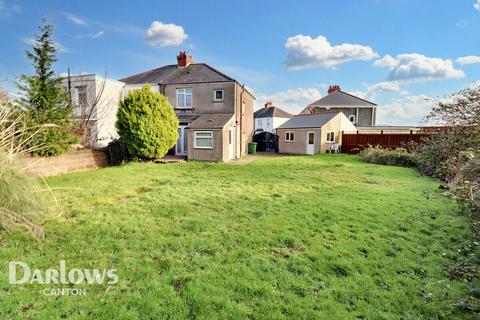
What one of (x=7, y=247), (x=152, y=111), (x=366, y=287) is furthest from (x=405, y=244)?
A: (x=152, y=111)

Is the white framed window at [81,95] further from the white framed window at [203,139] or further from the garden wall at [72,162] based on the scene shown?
the white framed window at [203,139]

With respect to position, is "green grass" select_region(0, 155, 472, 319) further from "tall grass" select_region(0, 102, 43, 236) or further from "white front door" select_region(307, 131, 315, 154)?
"white front door" select_region(307, 131, 315, 154)

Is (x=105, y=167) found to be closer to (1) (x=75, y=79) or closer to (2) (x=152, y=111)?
(2) (x=152, y=111)

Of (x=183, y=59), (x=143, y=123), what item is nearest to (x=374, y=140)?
(x=183, y=59)

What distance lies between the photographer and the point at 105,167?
13.5 meters

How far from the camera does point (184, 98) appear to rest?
757 inches

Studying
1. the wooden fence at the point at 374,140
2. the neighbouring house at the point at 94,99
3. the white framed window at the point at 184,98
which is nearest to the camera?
the neighbouring house at the point at 94,99

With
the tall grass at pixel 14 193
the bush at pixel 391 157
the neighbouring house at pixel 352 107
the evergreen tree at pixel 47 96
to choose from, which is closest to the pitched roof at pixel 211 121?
the evergreen tree at pixel 47 96

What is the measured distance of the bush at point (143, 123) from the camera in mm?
13836

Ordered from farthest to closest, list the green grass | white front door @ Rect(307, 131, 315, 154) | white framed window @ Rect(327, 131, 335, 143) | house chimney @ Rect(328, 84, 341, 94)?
house chimney @ Rect(328, 84, 341, 94) → white framed window @ Rect(327, 131, 335, 143) → white front door @ Rect(307, 131, 315, 154) → the green grass

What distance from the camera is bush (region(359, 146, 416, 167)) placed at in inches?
603

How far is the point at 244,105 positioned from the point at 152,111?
→ 8721 mm

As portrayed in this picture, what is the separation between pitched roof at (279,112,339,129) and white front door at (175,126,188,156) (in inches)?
443

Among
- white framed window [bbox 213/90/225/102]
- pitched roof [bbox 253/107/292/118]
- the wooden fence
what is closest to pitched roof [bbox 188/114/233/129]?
white framed window [bbox 213/90/225/102]
